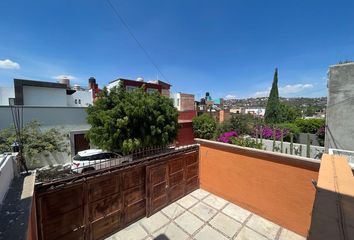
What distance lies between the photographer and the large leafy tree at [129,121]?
26.2 feet

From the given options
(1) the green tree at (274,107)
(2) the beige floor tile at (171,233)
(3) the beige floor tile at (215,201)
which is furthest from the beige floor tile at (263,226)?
A: (1) the green tree at (274,107)

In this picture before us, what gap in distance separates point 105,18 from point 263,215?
9382 millimetres

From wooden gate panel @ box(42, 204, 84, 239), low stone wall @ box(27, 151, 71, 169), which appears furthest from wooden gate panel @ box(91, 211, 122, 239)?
low stone wall @ box(27, 151, 71, 169)

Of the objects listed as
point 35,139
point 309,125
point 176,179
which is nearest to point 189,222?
point 176,179

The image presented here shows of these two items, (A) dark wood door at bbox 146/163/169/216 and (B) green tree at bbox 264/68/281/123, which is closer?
(A) dark wood door at bbox 146/163/169/216

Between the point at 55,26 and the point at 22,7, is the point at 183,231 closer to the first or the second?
the point at 22,7

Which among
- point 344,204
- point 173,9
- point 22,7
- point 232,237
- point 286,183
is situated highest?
point 173,9

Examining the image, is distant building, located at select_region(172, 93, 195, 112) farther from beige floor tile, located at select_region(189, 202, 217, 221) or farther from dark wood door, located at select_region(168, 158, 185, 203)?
beige floor tile, located at select_region(189, 202, 217, 221)

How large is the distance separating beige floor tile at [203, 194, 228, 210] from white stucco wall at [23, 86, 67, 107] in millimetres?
15553

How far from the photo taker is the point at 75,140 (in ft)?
34.6

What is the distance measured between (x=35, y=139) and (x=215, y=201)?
923 cm

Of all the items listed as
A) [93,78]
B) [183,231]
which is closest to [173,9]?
[183,231]

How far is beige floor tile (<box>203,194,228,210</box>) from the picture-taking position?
20.9 ft

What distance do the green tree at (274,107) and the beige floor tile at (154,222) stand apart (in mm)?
16409
